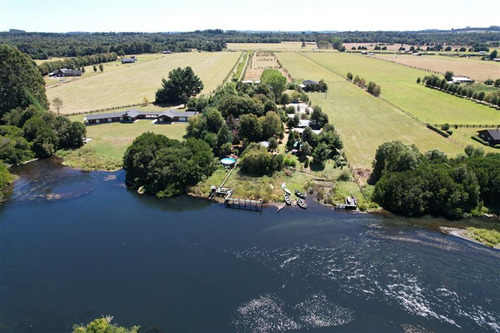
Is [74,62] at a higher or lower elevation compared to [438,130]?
higher

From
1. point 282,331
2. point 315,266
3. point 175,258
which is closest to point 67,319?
point 175,258

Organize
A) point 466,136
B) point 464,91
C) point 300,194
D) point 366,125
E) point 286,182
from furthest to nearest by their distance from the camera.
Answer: point 464,91 → point 366,125 → point 466,136 → point 286,182 → point 300,194

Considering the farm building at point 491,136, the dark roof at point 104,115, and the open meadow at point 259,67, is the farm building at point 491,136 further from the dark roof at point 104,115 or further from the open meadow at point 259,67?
the dark roof at point 104,115

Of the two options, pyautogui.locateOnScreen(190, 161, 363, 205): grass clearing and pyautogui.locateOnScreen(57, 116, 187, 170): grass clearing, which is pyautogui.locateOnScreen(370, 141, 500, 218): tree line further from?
pyautogui.locateOnScreen(57, 116, 187, 170): grass clearing

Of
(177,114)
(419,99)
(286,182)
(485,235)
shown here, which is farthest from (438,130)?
(177,114)

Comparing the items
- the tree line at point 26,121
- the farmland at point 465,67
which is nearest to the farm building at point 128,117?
the tree line at point 26,121

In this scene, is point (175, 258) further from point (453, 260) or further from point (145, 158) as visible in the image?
point (453, 260)

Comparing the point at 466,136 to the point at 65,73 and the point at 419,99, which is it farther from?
the point at 65,73
